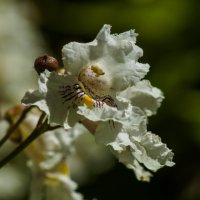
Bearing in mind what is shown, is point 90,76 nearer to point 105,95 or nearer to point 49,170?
point 105,95

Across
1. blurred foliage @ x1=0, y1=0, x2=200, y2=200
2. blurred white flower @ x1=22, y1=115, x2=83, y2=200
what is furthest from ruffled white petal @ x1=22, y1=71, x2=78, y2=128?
blurred foliage @ x1=0, y1=0, x2=200, y2=200

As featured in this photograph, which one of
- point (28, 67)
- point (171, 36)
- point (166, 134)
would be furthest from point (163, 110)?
point (28, 67)

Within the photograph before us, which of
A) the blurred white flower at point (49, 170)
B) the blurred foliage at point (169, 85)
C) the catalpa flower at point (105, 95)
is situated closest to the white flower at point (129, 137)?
the catalpa flower at point (105, 95)

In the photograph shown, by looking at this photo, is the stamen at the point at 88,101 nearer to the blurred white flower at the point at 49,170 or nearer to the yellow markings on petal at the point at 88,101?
the yellow markings on petal at the point at 88,101

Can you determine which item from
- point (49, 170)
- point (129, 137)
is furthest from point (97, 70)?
point (49, 170)

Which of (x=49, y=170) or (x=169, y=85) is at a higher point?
(x=49, y=170)
